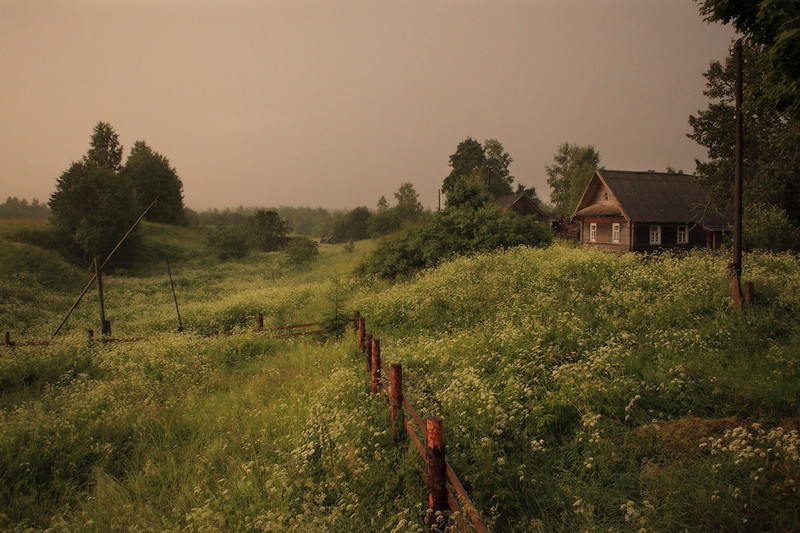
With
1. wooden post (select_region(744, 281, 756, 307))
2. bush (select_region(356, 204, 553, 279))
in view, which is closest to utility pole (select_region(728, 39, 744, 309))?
wooden post (select_region(744, 281, 756, 307))

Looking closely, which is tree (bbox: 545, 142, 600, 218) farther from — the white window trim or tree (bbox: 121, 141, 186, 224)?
tree (bbox: 121, 141, 186, 224)

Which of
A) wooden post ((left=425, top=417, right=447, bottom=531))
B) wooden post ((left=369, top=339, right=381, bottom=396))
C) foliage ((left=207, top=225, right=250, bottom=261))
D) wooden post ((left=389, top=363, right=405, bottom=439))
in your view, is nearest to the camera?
wooden post ((left=425, top=417, right=447, bottom=531))

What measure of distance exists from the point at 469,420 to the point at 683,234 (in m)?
Answer: 26.3

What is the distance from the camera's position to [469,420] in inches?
209

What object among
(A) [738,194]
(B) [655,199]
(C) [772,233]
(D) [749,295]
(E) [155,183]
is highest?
(E) [155,183]

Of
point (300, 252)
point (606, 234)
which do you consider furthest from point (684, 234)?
point (300, 252)

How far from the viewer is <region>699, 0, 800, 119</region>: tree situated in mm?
5402

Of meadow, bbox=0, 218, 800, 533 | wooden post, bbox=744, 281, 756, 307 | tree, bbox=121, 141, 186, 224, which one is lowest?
meadow, bbox=0, 218, 800, 533

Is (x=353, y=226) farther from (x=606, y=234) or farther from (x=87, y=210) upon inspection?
(x=606, y=234)

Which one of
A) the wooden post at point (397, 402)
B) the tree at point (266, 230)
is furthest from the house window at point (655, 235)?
the tree at point (266, 230)

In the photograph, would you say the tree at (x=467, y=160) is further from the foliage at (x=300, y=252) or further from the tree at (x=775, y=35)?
the tree at (x=775, y=35)

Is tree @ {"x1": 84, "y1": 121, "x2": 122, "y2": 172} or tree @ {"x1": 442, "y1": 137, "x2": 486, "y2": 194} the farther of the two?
tree @ {"x1": 442, "y1": 137, "x2": 486, "y2": 194}

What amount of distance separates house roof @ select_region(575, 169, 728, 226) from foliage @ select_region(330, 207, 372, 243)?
54.9m

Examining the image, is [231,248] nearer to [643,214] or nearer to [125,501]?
[643,214]
